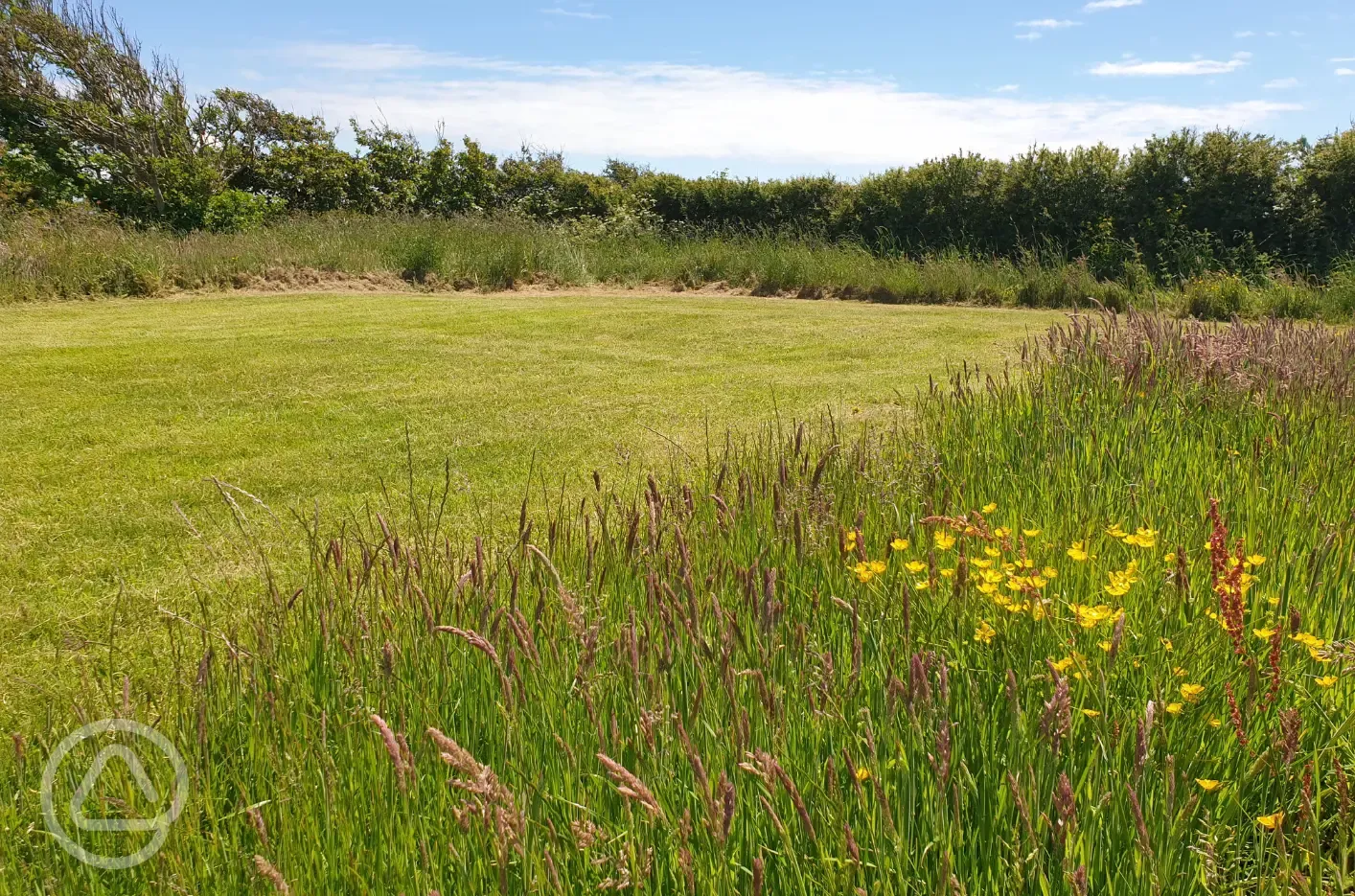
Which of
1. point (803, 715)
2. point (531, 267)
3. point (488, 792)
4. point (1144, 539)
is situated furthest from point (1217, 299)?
point (488, 792)

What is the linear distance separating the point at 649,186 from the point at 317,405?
49.4 ft

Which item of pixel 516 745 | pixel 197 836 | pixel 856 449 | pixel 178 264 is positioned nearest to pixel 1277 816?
pixel 516 745

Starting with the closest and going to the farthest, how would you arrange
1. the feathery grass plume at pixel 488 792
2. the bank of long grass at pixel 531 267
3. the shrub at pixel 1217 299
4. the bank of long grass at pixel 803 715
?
the feathery grass plume at pixel 488 792 < the bank of long grass at pixel 803 715 < the shrub at pixel 1217 299 < the bank of long grass at pixel 531 267

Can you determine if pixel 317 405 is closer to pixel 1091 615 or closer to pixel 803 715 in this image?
pixel 803 715

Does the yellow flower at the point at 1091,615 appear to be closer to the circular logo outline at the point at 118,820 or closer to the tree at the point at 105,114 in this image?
the circular logo outline at the point at 118,820

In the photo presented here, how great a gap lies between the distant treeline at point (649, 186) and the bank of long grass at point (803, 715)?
13715 mm

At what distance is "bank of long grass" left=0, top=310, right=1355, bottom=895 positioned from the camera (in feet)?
5.21

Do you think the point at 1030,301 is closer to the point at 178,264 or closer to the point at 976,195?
the point at 976,195

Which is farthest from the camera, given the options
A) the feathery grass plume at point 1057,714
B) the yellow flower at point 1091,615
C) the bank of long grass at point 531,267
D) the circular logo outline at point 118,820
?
the bank of long grass at point 531,267

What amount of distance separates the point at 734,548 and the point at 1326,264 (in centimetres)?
1575

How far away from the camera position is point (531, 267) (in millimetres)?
16797

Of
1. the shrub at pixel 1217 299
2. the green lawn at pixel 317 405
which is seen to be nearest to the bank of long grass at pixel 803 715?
the green lawn at pixel 317 405

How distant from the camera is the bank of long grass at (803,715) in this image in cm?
159

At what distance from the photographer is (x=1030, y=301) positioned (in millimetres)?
15055
